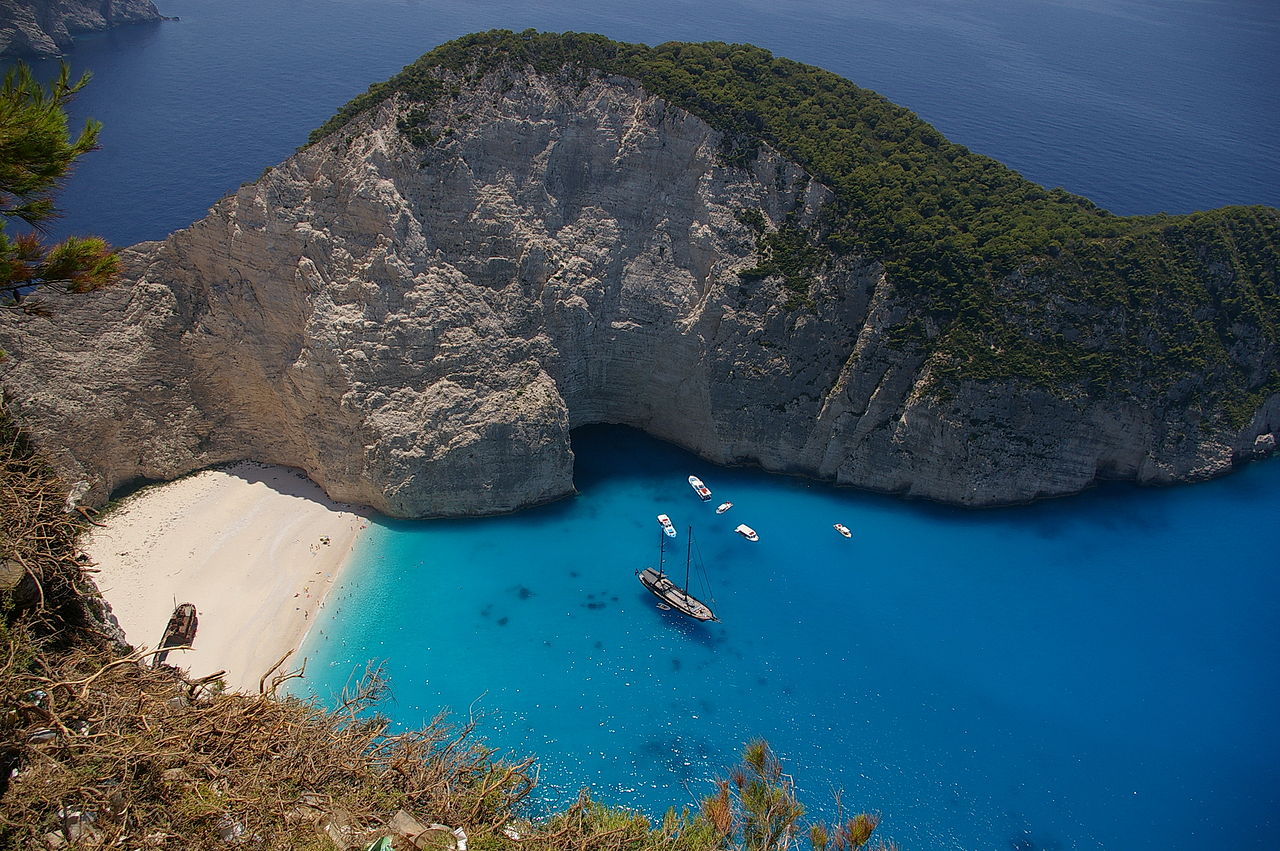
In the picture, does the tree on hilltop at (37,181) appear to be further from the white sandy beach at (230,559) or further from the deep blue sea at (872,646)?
the white sandy beach at (230,559)

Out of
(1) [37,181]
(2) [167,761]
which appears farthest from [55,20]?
(2) [167,761]

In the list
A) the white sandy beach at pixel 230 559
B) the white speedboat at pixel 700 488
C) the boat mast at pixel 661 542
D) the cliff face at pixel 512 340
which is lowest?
the white sandy beach at pixel 230 559

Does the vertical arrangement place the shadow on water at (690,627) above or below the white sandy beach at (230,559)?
above

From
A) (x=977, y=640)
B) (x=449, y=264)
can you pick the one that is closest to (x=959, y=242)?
(x=977, y=640)

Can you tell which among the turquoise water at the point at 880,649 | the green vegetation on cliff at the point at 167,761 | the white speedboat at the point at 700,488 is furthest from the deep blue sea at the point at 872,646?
the green vegetation on cliff at the point at 167,761

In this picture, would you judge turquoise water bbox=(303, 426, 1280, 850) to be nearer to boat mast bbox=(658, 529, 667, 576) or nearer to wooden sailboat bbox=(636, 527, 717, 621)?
boat mast bbox=(658, 529, 667, 576)

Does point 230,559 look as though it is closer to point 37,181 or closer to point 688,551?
point 688,551
